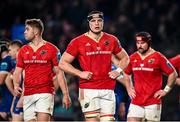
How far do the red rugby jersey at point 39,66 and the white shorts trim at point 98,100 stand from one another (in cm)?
93

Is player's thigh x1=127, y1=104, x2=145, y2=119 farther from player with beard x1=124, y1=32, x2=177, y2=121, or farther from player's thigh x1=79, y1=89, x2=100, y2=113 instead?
player's thigh x1=79, y1=89, x2=100, y2=113

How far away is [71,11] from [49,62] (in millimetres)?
10044

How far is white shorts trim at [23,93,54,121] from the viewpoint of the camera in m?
12.7

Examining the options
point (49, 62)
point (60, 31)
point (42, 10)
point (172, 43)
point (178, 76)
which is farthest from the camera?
point (42, 10)

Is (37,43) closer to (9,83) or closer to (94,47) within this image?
(94,47)

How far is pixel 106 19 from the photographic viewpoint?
22641mm

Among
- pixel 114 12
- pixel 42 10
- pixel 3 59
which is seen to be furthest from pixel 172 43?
pixel 3 59

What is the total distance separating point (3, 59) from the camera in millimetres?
14797

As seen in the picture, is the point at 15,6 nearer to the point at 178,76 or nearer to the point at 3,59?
the point at 3,59

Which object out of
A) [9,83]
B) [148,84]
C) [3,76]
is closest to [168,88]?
[148,84]

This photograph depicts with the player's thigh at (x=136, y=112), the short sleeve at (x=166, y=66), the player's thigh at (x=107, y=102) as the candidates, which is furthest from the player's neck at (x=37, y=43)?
the short sleeve at (x=166, y=66)

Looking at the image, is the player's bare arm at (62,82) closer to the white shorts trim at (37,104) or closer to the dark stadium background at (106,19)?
the white shorts trim at (37,104)

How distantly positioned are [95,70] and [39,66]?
117cm

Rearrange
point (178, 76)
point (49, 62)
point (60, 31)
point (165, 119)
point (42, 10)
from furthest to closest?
point (42, 10) < point (60, 31) < point (165, 119) < point (178, 76) < point (49, 62)
